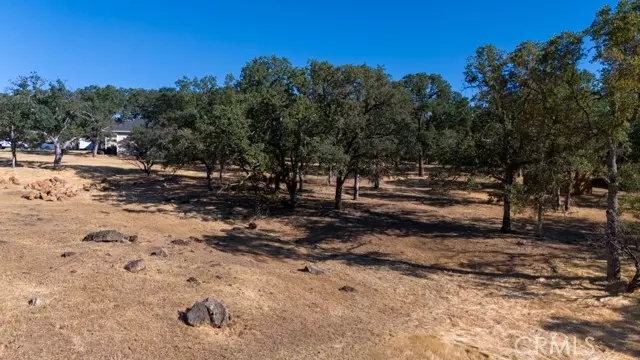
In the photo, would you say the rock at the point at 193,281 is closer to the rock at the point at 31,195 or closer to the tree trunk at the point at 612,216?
the tree trunk at the point at 612,216

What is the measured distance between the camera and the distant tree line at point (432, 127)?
1297 cm

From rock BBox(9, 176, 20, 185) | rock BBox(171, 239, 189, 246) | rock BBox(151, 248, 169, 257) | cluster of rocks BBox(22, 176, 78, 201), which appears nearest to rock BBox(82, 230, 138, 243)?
rock BBox(171, 239, 189, 246)

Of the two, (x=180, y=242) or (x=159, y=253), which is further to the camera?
(x=180, y=242)

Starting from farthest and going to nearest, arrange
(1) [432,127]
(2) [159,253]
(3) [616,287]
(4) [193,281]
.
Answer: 1. (1) [432,127]
2. (2) [159,253]
3. (3) [616,287]
4. (4) [193,281]

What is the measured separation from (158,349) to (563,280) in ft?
41.3

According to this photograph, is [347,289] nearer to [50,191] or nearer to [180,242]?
[180,242]

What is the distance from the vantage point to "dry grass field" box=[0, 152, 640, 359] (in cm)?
820

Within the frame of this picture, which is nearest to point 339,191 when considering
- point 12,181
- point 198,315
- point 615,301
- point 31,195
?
point 615,301

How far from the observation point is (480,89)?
19.0 m

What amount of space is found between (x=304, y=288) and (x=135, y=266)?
4.79 metres

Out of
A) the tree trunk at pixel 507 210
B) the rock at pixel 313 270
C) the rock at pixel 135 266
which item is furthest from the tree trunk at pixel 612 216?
the rock at pixel 135 266

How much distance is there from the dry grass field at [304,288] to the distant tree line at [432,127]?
7.79 feet

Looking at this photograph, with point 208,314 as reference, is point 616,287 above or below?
below

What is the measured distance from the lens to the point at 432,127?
42594 millimetres
